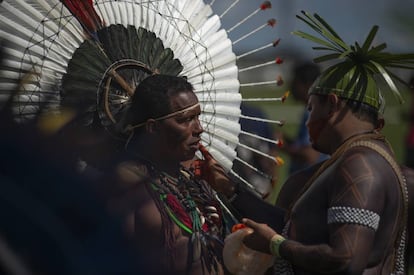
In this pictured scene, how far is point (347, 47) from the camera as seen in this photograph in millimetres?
3662

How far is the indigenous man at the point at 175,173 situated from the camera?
3.33m

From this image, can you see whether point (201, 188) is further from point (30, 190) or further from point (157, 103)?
point (30, 190)

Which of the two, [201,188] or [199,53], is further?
[199,53]

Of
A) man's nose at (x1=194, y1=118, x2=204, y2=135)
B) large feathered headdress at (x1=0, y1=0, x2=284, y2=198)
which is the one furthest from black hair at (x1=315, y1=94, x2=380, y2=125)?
large feathered headdress at (x1=0, y1=0, x2=284, y2=198)

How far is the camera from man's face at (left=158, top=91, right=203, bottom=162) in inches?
139

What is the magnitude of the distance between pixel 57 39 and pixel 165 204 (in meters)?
0.73

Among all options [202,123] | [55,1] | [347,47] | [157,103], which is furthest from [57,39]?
[347,47]

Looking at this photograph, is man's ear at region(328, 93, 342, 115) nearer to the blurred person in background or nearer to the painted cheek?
the painted cheek

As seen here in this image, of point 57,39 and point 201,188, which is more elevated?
point 57,39

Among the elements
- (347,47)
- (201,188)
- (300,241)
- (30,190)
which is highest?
(30,190)

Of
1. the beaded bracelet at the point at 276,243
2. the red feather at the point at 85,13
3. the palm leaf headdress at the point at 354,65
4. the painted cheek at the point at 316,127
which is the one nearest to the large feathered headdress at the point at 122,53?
the red feather at the point at 85,13

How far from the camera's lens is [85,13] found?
3.60 m

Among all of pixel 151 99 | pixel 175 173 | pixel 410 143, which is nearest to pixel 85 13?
pixel 151 99

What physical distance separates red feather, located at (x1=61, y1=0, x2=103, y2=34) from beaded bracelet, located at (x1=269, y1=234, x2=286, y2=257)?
1.01m
